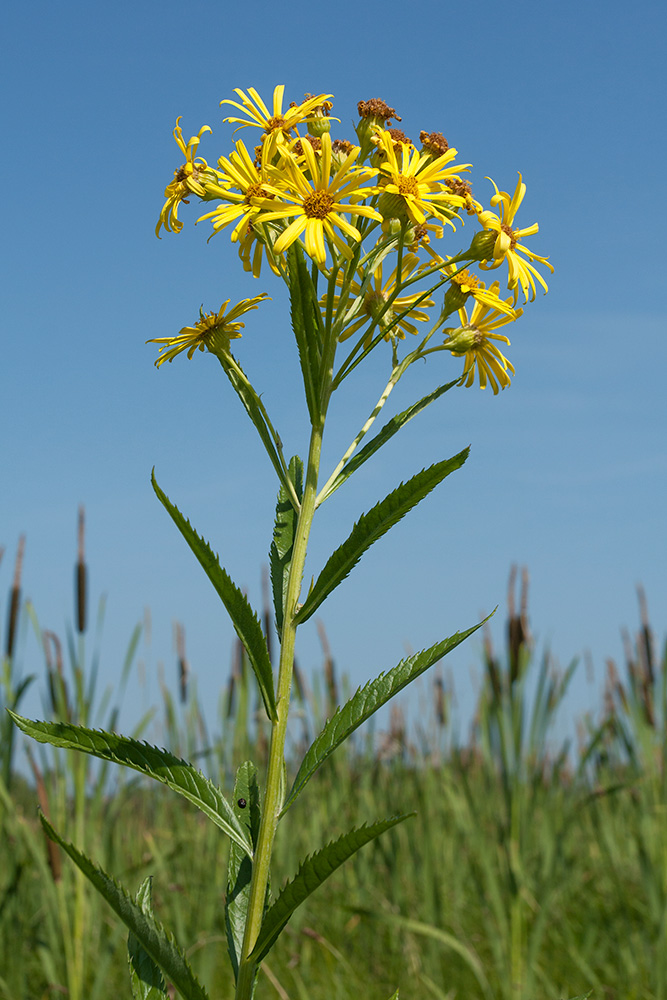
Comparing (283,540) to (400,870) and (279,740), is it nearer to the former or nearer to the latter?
(279,740)

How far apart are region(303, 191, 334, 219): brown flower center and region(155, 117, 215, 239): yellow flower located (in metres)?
0.24

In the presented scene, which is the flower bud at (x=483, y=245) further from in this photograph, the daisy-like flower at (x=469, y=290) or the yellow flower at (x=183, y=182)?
the yellow flower at (x=183, y=182)

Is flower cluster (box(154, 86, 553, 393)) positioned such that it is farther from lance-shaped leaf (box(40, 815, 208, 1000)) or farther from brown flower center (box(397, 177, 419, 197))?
lance-shaped leaf (box(40, 815, 208, 1000))

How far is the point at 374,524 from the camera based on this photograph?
49.9 inches

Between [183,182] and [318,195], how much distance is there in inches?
13.0

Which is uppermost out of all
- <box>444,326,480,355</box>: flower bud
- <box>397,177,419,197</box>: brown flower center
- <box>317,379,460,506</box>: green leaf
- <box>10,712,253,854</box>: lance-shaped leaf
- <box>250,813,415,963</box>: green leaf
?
<box>397,177,419,197</box>: brown flower center

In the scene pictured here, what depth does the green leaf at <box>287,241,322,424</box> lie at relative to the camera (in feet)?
4.35

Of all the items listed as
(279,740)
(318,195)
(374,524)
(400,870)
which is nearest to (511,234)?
(318,195)

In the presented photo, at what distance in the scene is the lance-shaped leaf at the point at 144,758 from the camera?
1.18 meters

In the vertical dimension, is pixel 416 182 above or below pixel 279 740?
above

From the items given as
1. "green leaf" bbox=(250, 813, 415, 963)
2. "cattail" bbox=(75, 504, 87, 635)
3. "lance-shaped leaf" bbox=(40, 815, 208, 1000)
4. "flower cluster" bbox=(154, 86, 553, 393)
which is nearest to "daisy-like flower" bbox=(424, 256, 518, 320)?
"flower cluster" bbox=(154, 86, 553, 393)

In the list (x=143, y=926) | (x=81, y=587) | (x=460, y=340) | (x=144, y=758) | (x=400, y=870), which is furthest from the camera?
(x=400, y=870)

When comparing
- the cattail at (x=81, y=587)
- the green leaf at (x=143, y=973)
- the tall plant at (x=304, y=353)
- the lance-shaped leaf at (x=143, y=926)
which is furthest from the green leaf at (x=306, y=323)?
the cattail at (x=81, y=587)

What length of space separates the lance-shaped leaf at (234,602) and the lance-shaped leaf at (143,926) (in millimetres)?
338
